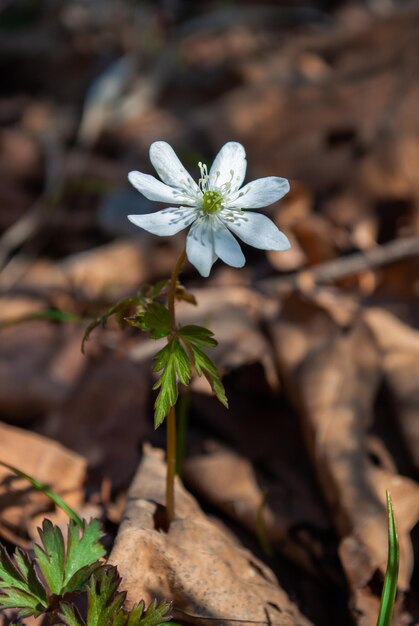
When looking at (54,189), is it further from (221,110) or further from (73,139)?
(221,110)

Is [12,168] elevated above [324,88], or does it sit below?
below

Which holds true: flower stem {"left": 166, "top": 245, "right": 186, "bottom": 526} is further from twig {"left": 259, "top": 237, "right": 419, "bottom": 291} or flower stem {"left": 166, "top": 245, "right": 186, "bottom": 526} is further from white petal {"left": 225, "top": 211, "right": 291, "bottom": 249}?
twig {"left": 259, "top": 237, "right": 419, "bottom": 291}

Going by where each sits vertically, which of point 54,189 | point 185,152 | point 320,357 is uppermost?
point 185,152

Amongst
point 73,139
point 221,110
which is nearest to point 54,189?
point 73,139

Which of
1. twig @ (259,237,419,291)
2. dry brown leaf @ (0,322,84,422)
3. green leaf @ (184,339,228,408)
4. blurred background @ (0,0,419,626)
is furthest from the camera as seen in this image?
twig @ (259,237,419,291)

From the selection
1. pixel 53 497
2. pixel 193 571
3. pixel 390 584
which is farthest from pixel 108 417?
pixel 390 584

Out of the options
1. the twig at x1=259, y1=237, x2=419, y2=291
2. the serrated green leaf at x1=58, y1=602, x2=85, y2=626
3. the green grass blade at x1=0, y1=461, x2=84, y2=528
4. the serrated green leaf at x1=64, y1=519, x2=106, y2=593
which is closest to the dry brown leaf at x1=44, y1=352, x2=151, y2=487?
the green grass blade at x1=0, y1=461, x2=84, y2=528
